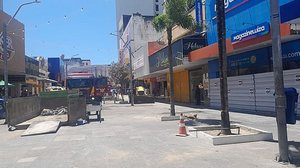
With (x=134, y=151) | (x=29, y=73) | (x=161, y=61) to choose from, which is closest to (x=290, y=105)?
(x=134, y=151)

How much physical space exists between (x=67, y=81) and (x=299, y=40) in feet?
69.2

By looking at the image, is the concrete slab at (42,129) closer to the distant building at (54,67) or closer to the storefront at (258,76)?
the storefront at (258,76)

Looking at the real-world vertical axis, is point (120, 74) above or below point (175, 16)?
below

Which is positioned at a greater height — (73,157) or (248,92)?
(248,92)

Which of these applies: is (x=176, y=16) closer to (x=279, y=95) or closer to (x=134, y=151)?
(x=134, y=151)

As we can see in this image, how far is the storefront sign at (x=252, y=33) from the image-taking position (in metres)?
18.6

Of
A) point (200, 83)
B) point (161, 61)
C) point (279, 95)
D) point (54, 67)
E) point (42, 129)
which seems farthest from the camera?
point (54, 67)

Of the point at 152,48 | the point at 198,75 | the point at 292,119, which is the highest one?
the point at 152,48

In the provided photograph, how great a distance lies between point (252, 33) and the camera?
64.8 feet

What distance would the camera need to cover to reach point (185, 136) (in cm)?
1412

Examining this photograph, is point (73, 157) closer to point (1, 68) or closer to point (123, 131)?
point (123, 131)

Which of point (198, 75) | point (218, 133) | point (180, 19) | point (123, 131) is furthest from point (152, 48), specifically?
point (218, 133)

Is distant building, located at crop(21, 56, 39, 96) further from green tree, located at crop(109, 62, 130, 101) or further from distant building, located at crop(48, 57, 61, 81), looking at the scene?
distant building, located at crop(48, 57, 61, 81)

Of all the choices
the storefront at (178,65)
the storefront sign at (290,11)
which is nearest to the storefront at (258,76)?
the storefront at (178,65)
